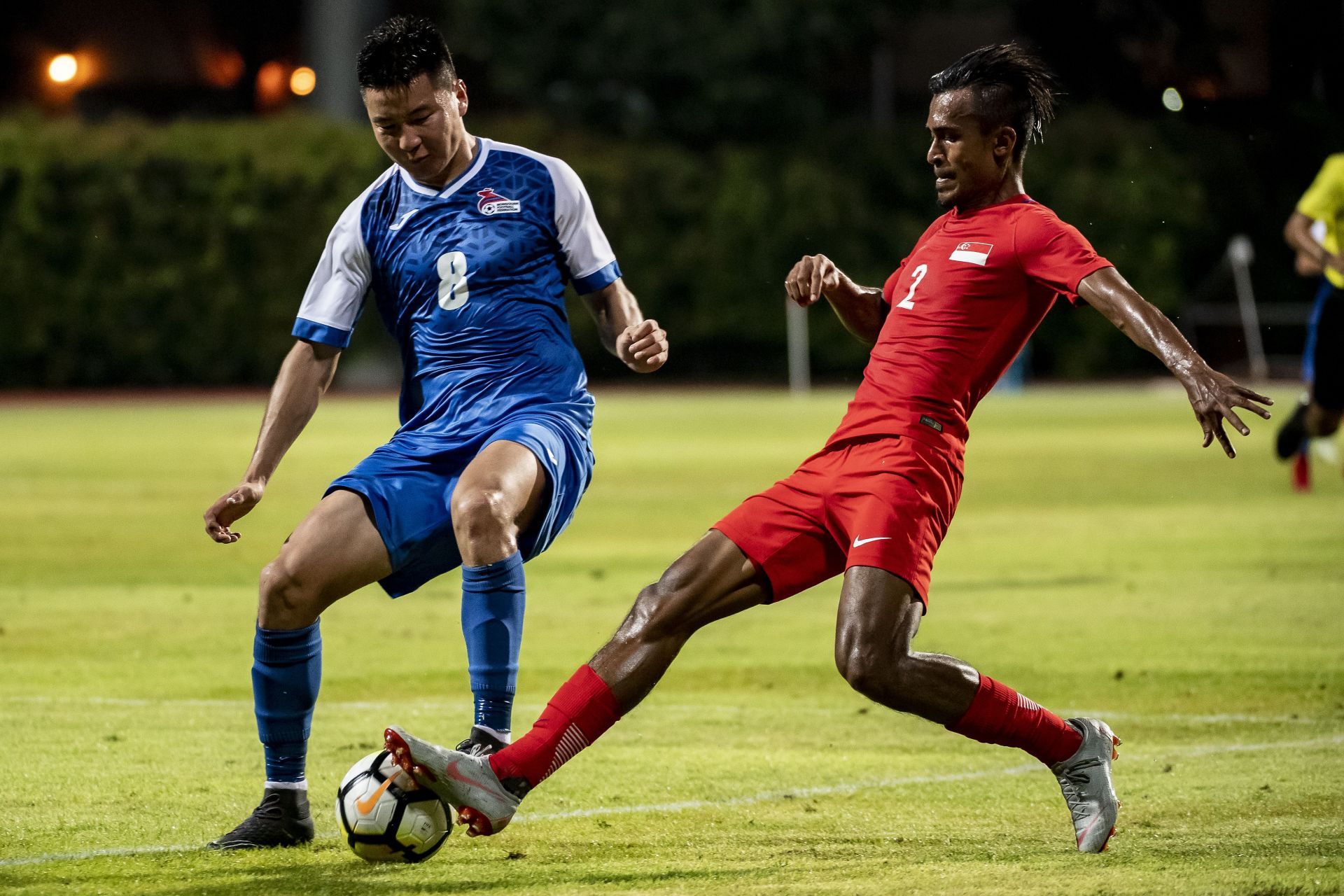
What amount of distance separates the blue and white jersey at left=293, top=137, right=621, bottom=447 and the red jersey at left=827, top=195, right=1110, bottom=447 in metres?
1.00

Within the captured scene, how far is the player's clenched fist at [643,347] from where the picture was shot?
569 centimetres

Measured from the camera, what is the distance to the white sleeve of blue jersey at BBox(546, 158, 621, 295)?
6.22m

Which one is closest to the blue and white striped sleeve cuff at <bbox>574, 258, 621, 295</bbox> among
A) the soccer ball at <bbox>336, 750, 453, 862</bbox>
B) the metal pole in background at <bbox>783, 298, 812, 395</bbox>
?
the soccer ball at <bbox>336, 750, 453, 862</bbox>

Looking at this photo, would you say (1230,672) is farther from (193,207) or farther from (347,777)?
(193,207)

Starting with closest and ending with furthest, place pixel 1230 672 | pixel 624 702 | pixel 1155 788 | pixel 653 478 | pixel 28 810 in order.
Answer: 1. pixel 624 702
2. pixel 28 810
3. pixel 1155 788
4. pixel 1230 672
5. pixel 653 478

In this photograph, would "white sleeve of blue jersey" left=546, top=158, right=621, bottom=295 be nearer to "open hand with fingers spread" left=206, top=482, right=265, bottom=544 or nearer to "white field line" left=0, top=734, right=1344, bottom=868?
"open hand with fingers spread" left=206, top=482, right=265, bottom=544

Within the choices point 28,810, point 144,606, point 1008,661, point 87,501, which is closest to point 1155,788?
point 1008,661

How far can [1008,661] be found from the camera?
8.66 m

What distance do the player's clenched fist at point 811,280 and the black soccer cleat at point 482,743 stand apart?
150 cm

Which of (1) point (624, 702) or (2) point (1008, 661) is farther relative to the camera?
(2) point (1008, 661)

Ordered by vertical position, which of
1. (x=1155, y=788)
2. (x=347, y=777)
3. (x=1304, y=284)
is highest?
(x=347, y=777)

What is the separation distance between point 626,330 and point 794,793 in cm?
153

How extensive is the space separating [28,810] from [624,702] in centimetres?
190

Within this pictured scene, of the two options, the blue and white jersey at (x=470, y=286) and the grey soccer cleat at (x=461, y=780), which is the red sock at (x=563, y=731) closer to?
the grey soccer cleat at (x=461, y=780)
